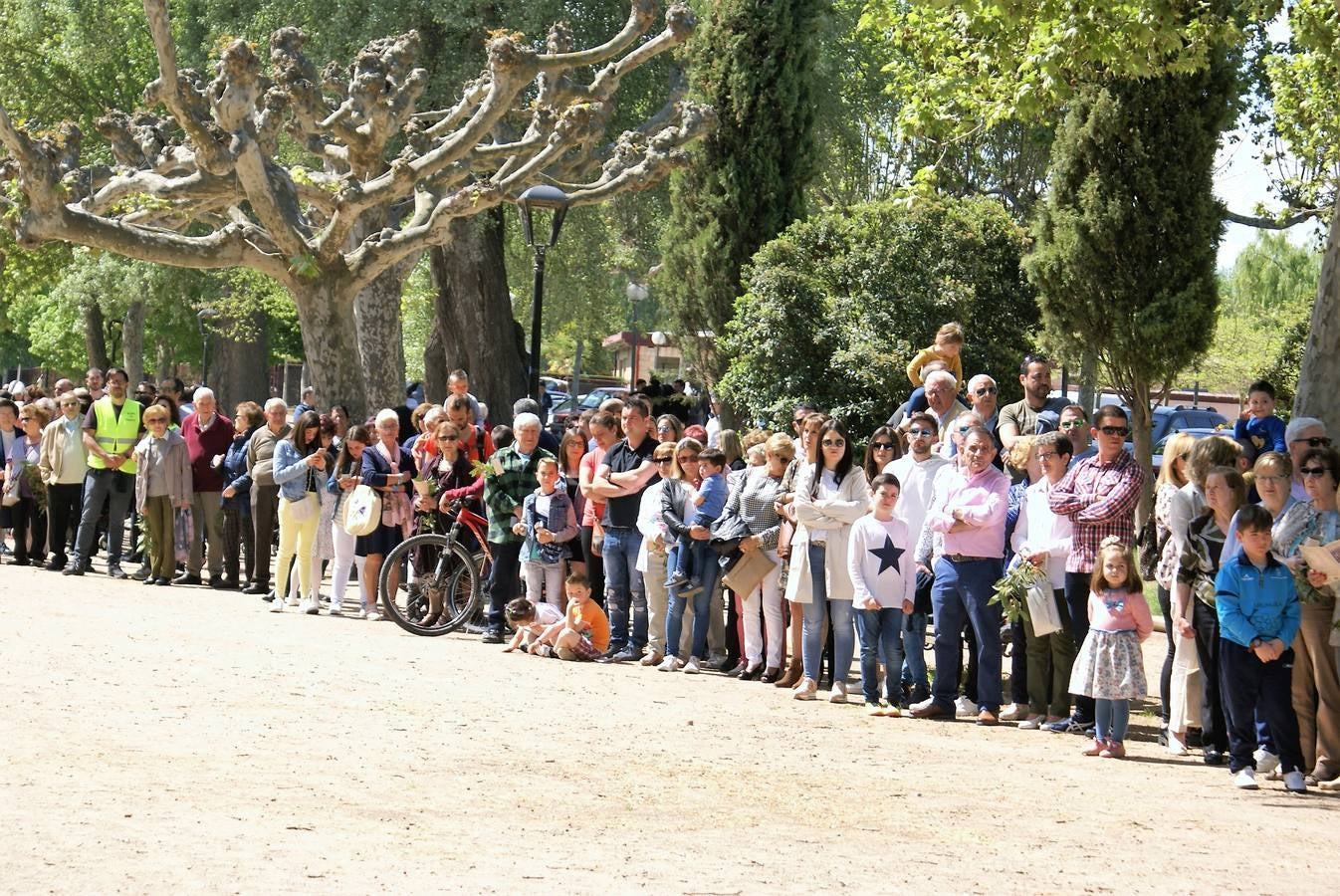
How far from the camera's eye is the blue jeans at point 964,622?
446 inches

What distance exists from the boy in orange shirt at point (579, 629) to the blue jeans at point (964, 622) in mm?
3280

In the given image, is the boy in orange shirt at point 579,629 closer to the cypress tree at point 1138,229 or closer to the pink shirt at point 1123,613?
the pink shirt at point 1123,613

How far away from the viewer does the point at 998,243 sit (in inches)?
874

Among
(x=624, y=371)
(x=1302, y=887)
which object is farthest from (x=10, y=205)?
(x=624, y=371)

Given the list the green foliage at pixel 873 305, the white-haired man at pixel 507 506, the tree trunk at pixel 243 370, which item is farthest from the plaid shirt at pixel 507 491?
the tree trunk at pixel 243 370

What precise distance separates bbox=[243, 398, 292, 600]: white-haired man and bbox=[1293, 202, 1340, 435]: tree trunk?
29.9 feet

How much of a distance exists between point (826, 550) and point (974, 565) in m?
1.20

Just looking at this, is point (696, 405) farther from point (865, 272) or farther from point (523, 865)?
point (523, 865)

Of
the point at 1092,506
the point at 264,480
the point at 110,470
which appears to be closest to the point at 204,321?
the point at 110,470

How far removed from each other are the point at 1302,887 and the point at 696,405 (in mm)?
21266

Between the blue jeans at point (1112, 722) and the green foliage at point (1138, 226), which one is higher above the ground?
the green foliage at point (1138, 226)

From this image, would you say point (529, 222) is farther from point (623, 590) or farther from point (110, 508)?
point (623, 590)

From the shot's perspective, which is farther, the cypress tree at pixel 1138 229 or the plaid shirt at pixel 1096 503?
the cypress tree at pixel 1138 229

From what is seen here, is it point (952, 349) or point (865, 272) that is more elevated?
point (865, 272)
